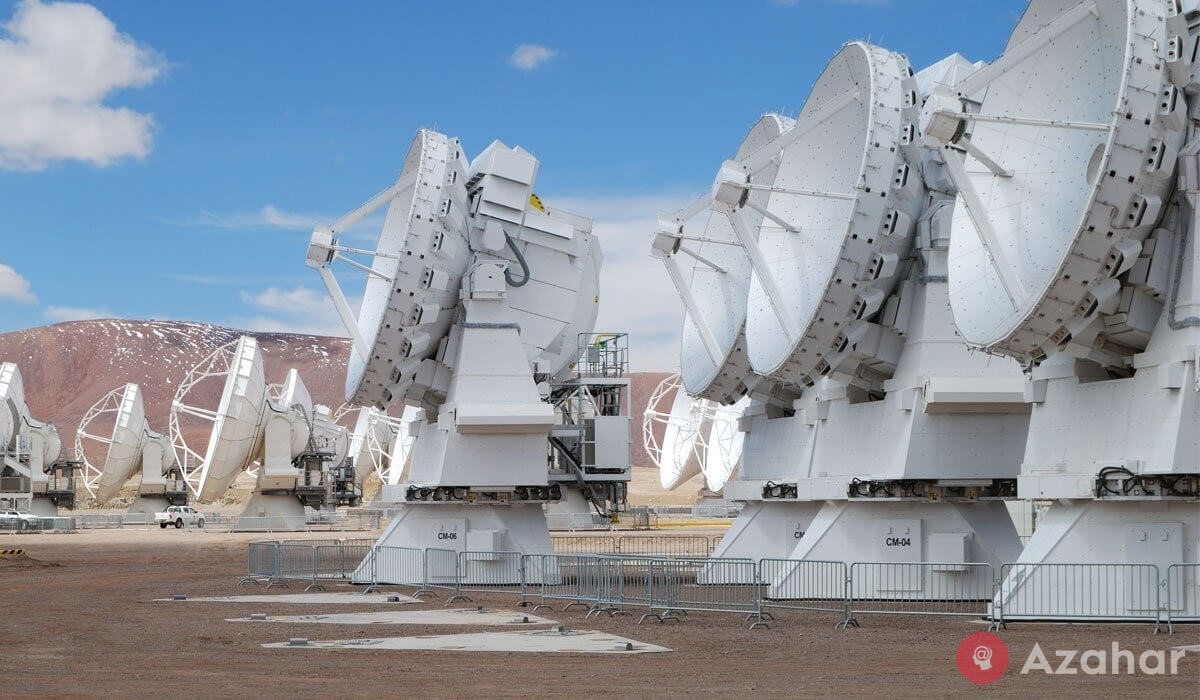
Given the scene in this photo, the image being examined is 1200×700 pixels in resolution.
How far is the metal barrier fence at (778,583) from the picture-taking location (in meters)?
23.3

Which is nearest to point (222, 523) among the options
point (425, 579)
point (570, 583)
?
point (425, 579)

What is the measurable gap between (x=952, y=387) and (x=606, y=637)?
9.73 metres

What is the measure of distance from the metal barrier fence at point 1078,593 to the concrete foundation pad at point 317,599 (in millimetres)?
12443

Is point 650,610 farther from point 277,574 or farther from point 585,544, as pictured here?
point 585,544

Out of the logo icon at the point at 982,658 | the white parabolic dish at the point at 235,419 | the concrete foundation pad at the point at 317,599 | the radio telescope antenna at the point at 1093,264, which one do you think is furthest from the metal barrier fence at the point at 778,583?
the white parabolic dish at the point at 235,419

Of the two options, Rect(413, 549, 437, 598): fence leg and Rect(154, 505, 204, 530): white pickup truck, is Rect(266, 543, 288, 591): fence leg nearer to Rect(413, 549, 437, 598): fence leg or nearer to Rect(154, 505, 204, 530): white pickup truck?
Rect(413, 549, 437, 598): fence leg

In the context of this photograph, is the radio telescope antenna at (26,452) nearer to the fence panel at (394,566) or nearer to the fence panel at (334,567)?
the fence panel at (334,567)

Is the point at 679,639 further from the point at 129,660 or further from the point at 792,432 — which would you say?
the point at 792,432

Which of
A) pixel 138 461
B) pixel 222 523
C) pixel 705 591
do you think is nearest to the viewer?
pixel 705 591

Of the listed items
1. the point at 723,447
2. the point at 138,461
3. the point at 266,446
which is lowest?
the point at 138,461

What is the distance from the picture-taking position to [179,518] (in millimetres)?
89375

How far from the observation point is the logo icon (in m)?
18.2

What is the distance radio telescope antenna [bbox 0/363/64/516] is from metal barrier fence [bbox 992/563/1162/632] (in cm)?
6757

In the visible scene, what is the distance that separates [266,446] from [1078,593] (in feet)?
179
